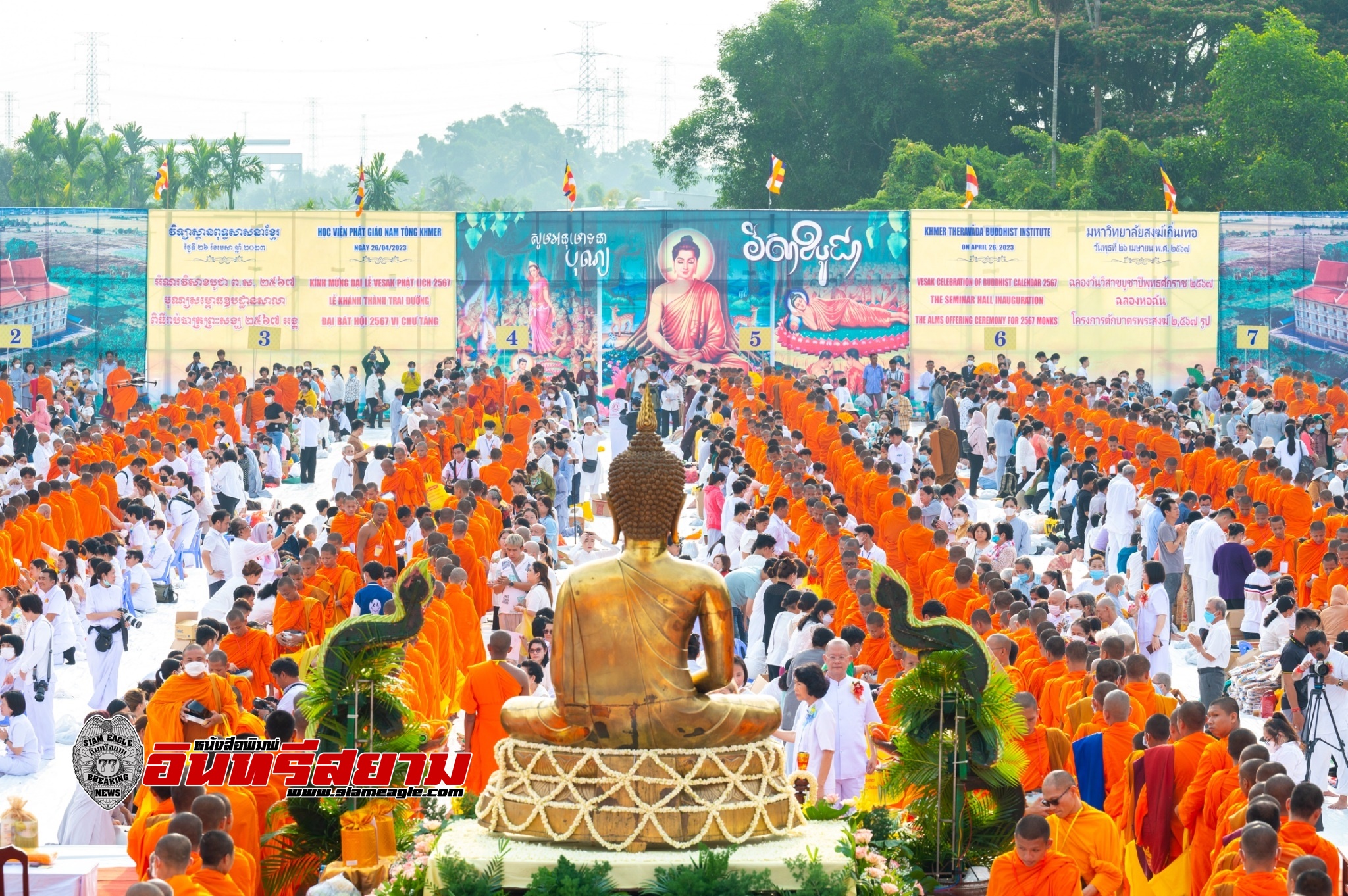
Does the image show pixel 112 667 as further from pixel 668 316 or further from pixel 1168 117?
pixel 1168 117

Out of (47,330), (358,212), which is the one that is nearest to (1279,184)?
(358,212)

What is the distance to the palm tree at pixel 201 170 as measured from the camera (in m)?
48.8

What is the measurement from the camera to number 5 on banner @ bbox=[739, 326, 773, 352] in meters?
32.7

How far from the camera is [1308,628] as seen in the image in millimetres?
10836

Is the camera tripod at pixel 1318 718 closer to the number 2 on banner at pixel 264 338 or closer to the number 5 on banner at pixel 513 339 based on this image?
the number 5 on banner at pixel 513 339

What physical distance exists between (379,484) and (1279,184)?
89.4 ft

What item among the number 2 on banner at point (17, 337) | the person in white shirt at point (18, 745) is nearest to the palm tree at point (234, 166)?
the number 2 on banner at point (17, 337)

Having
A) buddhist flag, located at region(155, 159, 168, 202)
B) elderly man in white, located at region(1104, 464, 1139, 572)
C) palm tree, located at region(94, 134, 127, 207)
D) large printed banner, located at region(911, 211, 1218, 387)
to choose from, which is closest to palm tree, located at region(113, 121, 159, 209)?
palm tree, located at region(94, 134, 127, 207)

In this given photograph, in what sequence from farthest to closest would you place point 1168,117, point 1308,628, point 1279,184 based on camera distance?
point 1168,117, point 1279,184, point 1308,628

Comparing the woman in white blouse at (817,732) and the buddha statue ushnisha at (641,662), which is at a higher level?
the buddha statue ushnisha at (641,662)

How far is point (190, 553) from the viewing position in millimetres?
18453

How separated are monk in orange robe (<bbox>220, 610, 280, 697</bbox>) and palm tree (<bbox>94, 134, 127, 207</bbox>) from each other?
4339 centimetres

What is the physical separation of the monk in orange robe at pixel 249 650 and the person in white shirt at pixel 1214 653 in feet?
20.1

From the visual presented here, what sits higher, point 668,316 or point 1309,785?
point 668,316
